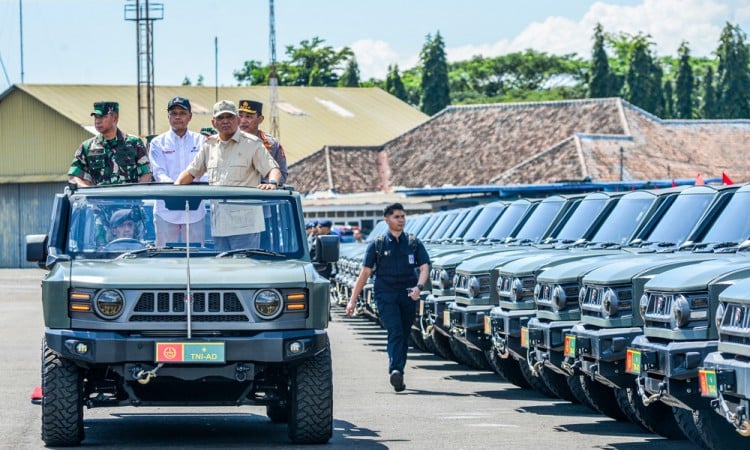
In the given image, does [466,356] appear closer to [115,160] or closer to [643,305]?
[115,160]

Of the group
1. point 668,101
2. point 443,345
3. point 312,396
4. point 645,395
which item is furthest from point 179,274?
point 668,101

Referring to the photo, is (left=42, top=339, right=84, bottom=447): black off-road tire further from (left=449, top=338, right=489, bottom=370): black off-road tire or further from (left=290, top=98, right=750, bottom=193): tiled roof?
(left=290, top=98, right=750, bottom=193): tiled roof

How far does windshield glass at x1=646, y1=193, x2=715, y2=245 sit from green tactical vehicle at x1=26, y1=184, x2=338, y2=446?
3349 millimetres

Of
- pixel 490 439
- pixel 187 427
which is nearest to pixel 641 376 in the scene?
pixel 490 439

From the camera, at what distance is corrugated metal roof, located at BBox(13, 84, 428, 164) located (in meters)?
84.9

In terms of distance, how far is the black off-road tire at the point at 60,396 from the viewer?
35.8 feet

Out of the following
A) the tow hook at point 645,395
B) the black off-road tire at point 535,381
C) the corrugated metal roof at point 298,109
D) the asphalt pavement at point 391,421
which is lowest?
the asphalt pavement at point 391,421

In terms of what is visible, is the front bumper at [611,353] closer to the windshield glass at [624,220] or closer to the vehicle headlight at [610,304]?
the vehicle headlight at [610,304]

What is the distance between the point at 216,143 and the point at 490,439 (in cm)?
331

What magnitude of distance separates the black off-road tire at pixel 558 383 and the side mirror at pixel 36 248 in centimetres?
441

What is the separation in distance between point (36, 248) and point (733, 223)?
203 inches

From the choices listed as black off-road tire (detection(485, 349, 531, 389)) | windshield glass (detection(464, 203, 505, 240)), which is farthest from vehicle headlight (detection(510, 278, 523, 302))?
windshield glass (detection(464, 203, 505, 240))

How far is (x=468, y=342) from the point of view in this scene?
15.8m

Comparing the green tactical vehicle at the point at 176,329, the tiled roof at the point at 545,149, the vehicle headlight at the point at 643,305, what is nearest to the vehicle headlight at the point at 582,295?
the vehicle headlight at the point at 643,305
